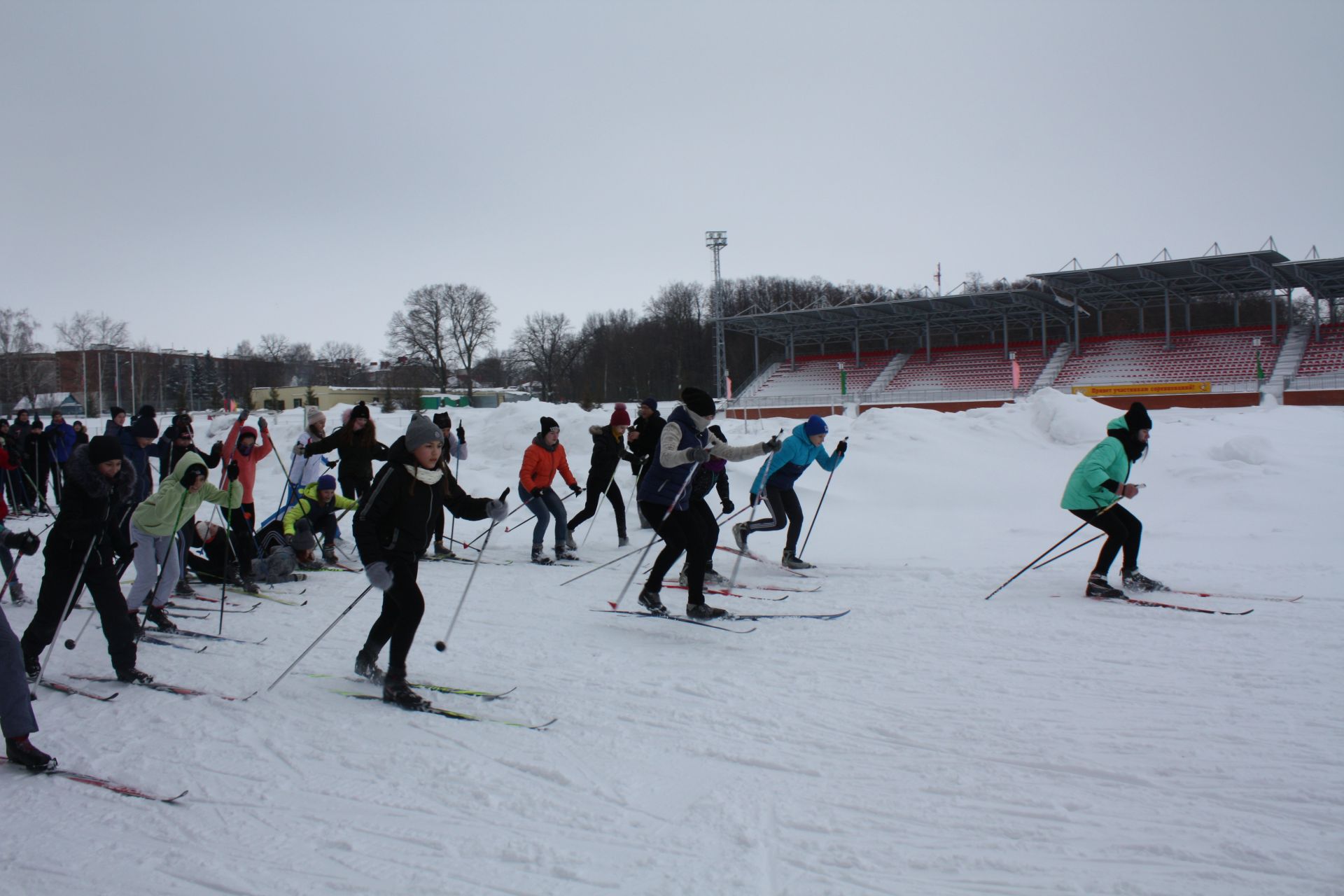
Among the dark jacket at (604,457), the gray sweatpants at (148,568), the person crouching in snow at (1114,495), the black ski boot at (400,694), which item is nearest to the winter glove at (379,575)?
the black ski boot at (400,694)

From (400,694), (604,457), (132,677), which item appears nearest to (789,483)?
(604,457)

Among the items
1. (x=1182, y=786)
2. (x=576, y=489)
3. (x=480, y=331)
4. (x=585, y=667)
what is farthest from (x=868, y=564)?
(x=480, y=331)

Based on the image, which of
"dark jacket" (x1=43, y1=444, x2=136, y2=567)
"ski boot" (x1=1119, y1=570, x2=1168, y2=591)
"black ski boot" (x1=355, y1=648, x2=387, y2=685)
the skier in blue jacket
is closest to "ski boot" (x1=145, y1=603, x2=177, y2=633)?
"dark jacket" (x1=43, y1=444, x2=136, y2=567)

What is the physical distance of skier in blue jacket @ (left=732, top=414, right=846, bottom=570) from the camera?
7.85m

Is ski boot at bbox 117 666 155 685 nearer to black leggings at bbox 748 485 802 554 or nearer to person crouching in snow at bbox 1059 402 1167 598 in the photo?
black leggings at bbox 748 485 802 554

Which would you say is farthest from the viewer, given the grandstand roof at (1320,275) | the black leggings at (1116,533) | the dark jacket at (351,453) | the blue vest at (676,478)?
the grandstand roof at (1320,275)

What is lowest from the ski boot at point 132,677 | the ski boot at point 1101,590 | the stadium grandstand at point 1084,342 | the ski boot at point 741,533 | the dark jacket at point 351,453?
the ski boot at point 1101,590

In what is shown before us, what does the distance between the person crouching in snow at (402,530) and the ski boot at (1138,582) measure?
5318mm

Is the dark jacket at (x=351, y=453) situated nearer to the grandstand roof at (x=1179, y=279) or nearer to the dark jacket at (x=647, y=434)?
the dark jacket at (x=647, y=434)

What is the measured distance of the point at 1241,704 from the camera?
150 inches

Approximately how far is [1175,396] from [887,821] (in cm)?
2790

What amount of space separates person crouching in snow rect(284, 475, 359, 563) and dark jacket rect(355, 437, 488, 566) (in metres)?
4.59

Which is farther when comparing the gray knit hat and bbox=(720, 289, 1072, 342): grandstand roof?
bbox=(720, 289, 1072, 342): grandstand roof

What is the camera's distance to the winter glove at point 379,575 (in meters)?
4.04
